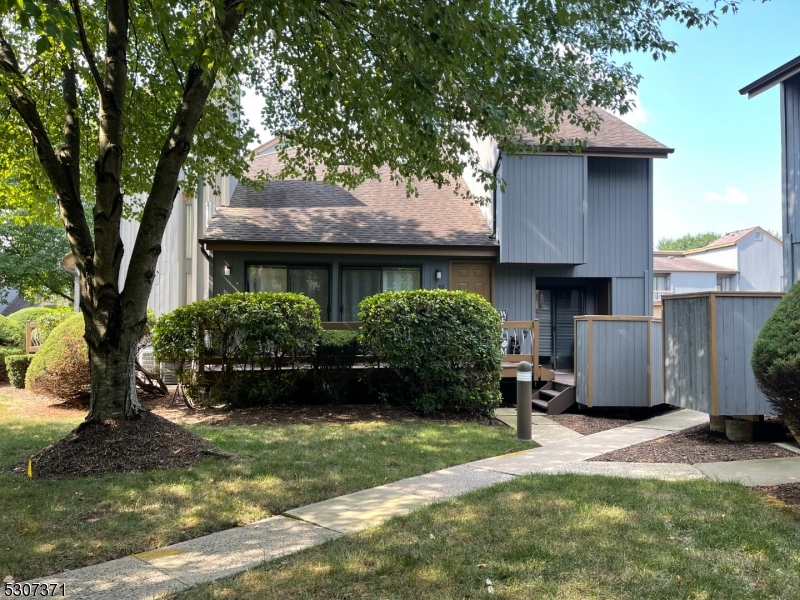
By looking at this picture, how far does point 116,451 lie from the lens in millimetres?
5766

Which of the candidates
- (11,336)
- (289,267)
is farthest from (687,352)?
(11,336)

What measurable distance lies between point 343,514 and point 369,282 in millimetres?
9564

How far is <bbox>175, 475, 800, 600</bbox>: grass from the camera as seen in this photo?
9.94 feet

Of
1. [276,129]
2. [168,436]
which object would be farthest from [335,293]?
[168,436]

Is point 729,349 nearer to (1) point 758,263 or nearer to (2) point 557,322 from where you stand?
(2) point 557,322

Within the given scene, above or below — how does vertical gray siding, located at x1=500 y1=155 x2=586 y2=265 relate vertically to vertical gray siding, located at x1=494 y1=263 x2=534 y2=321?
above

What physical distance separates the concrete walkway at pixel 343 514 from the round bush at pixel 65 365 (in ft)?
22.3

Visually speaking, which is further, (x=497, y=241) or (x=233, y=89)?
(x=497, y=241)

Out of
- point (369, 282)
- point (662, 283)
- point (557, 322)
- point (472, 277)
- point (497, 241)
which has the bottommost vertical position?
point (557, 322)

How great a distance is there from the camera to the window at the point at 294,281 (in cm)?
1338

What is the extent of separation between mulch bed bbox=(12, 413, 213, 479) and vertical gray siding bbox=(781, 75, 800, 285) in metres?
9.47

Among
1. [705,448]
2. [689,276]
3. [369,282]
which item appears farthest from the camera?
[689,276]

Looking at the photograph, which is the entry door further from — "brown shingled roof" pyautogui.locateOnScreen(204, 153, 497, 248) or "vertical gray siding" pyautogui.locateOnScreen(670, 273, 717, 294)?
"vertical gray siding" pyautogui.locateOnScreen(670, 273, 717, 294)

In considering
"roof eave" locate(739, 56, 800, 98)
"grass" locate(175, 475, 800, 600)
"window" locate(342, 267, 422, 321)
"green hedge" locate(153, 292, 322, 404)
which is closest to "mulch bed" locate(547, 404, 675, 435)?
"grass" locate(175, 475, 800, 600)
